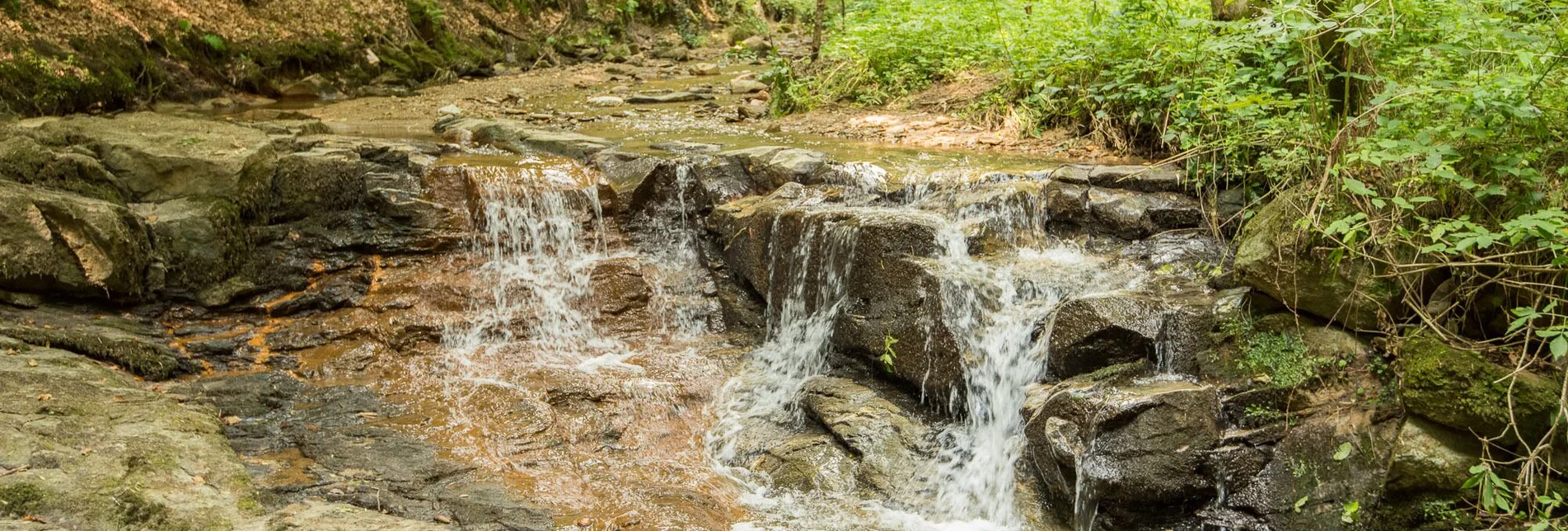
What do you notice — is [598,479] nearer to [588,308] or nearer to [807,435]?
[807,435]

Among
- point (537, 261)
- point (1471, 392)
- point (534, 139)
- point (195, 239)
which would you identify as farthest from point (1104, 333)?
point (195, 239)

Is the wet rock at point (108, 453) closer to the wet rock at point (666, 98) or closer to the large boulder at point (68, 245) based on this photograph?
the large boulder at point (68, 245)

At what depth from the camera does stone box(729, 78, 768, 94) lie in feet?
42.5

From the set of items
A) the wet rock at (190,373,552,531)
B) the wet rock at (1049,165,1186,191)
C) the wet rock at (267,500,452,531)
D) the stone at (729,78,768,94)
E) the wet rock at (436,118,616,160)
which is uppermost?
the stone at (729,78,768,94)

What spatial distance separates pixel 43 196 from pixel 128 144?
96 centimetres

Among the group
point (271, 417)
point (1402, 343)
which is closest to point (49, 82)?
point (271, 417)

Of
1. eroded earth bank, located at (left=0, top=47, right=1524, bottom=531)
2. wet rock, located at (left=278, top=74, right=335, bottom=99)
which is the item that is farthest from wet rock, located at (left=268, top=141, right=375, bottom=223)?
wet rock, located at (left=278, top=74, right=335, bottom=99)

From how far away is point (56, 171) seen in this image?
22.3ft

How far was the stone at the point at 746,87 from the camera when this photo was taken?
13.0 meters

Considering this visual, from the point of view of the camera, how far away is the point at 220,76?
1184cm

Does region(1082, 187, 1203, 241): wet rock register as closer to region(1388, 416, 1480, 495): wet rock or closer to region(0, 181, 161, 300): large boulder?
region(1388, 416, 1480, 495): wet rock

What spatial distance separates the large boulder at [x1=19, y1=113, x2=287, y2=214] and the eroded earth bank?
0.02 m

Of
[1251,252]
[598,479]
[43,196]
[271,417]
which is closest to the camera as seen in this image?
[1251,252]

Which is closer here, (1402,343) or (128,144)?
(1402,343)
